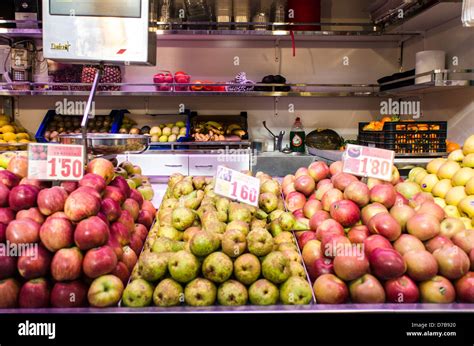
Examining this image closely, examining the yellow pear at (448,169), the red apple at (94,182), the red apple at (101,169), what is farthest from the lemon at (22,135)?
the yellow pear at (448,169)

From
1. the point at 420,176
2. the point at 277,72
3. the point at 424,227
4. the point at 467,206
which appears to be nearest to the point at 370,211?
the point at 424,227

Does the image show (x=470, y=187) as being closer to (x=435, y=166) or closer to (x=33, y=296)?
(x=435, y=166)

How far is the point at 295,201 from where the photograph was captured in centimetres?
191

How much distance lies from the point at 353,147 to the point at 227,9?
320cm

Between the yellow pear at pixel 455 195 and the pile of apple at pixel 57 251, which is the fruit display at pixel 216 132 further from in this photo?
the pile of apple at pixel 57 251

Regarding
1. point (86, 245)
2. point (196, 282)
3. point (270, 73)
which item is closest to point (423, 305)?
point (196, 282)

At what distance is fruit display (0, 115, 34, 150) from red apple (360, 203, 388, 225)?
3.69 metres

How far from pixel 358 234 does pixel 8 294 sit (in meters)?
1.17

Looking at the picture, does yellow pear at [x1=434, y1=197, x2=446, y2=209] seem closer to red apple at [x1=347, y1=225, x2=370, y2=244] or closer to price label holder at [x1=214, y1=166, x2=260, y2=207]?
red apple at [x1=347, y1=225, x2=370, y2=244]

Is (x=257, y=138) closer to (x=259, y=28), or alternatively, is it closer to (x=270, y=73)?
(x=270, y=73)

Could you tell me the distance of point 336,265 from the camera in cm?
133

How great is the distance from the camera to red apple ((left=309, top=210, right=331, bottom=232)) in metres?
Result: 1.62

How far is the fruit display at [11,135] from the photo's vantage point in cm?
432

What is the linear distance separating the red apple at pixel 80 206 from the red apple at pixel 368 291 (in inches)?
34.4
